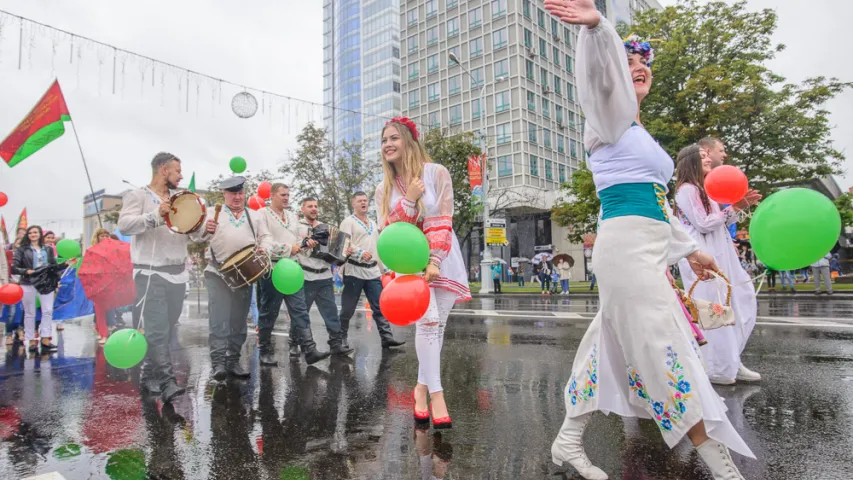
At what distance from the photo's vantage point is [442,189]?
3.49 metres

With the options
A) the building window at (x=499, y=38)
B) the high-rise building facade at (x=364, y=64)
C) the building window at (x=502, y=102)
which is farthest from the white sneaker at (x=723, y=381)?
the high-rise building facade at (x=364, y=64)

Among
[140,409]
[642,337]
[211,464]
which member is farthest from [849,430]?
[140,409]

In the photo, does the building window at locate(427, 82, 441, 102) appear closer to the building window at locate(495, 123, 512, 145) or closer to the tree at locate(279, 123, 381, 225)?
the building window at locate(495, 123, 512, 145)

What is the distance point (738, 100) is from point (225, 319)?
2102 cm

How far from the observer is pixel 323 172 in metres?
28.9

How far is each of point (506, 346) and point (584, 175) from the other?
18.7 meters

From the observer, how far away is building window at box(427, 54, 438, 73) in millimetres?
57188

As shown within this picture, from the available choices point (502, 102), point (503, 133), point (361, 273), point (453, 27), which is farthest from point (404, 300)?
point (453, 27)

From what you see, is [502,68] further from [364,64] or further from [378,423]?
[378,423]

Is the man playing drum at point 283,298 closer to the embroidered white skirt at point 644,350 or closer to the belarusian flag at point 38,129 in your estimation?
the belarusian flag at point 38,129

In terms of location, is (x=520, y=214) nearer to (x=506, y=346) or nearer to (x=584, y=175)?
(x=584, y=175)

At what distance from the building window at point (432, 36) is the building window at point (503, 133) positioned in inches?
539

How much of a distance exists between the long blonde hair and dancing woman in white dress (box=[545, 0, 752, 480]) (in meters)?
1.30

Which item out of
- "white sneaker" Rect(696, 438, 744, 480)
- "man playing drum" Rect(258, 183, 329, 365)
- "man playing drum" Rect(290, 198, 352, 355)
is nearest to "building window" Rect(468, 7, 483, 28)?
"man playing drum" Rect(258, 183, 329, 365)
